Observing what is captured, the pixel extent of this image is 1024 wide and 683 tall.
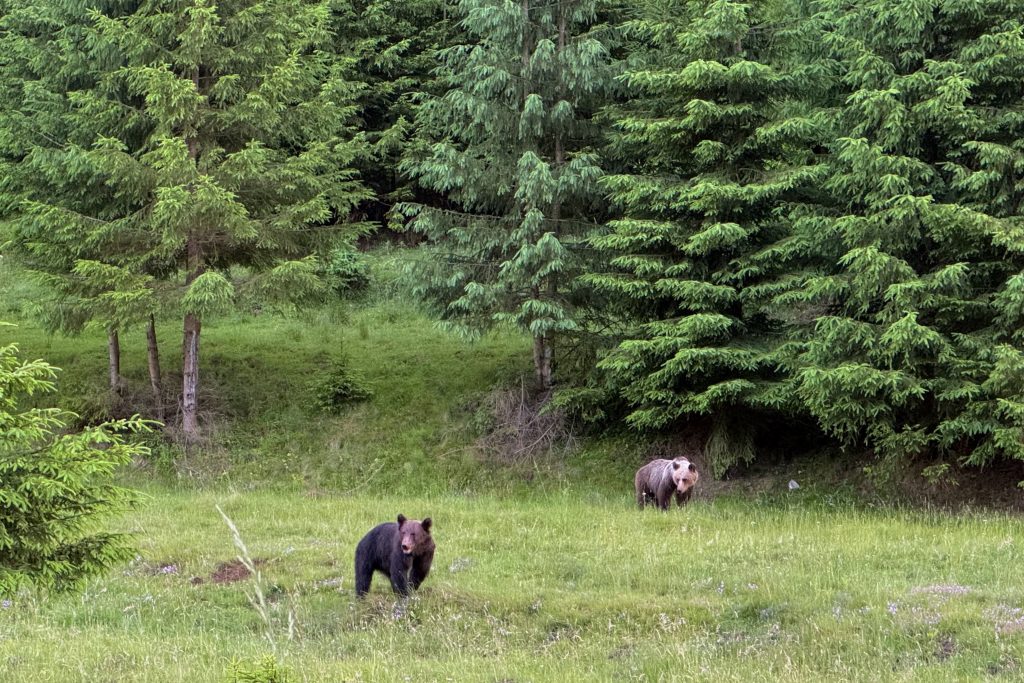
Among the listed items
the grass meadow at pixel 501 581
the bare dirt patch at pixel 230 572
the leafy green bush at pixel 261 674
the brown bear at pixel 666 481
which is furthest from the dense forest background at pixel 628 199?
the leafy green bush at pixel 261 674

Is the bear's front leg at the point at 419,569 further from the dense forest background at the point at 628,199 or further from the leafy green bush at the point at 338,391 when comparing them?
the leafy green bush at the point at 338,391

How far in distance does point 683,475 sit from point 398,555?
6147 mm

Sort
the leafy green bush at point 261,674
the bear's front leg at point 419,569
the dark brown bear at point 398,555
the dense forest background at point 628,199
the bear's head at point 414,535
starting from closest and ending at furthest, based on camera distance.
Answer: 1. the leafy green bush at point 261,674
2. the bear's head at point 414,535
3. the dark brown bear at point 398,555
4. the bear's front leg at point 419,569
5. the dense forest background at point 628,199

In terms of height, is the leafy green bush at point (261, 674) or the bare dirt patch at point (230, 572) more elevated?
the leafy green bush at point (261, 674)

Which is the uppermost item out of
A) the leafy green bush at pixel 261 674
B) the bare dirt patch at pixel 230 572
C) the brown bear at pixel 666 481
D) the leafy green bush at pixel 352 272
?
the leafy green bush at pixel 352 272

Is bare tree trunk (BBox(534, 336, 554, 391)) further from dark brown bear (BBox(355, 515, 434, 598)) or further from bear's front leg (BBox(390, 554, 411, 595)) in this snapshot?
bear's front leg (BBox(390, 554, 411, 595))

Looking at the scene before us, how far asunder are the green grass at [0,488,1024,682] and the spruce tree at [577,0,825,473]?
2.90 metres

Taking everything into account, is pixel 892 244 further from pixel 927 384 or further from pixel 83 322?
pixel 83 322

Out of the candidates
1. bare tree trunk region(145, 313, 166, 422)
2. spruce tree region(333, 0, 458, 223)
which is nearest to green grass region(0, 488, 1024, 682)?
bare tree trunk region(145, 313, 166, 422)

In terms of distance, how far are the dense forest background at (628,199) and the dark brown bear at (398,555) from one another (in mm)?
7176

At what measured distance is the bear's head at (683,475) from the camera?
49.6ft

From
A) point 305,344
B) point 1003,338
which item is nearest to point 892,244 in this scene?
point 1003,338

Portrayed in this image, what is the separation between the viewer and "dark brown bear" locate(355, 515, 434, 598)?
1027 cm

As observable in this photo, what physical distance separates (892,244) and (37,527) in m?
13.1
